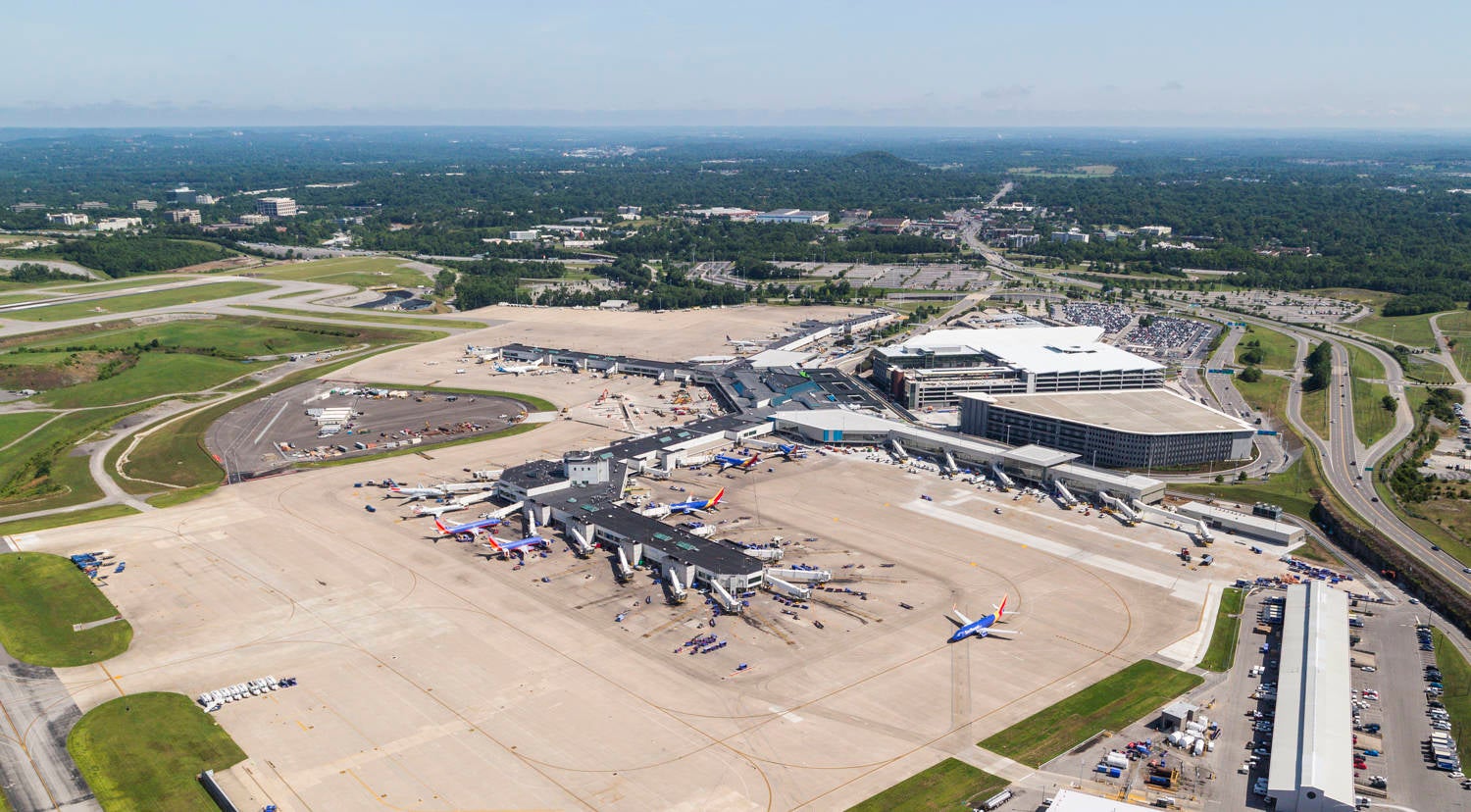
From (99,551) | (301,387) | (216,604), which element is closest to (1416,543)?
(216,604)

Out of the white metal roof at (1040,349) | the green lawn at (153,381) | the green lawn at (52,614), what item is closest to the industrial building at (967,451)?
the white metal roof at (1040,349)

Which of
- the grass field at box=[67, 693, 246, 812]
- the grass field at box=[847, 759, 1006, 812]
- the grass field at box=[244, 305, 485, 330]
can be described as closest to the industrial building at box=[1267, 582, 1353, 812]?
the grass field at box=[847, 759, 1006, 812]

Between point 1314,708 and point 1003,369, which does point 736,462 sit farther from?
point 1314,708

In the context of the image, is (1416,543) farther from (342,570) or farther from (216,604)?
(216,604)

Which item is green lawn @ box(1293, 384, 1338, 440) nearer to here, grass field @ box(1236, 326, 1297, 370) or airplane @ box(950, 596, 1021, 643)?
grass field @ box(1236, 326, 1297, 370)

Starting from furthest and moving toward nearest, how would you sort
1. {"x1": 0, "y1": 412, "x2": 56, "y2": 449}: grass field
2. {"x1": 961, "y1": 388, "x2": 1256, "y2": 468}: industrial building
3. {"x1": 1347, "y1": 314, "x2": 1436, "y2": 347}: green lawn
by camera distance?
{"x1": 1347, "y1": 314, "x2": 1436, "y2": 347}: green lawn
{"x1": 0, "y1": 412, "x2": 56, "y2": 449}: grass field
{"x1": 961, "y1": 388, "x2": 1256, "y2": 468}: industrial building

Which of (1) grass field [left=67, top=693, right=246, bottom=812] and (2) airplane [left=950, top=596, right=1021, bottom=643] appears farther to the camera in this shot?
(2) airplane [left=950, top=596, right=1021, bottom=643]
